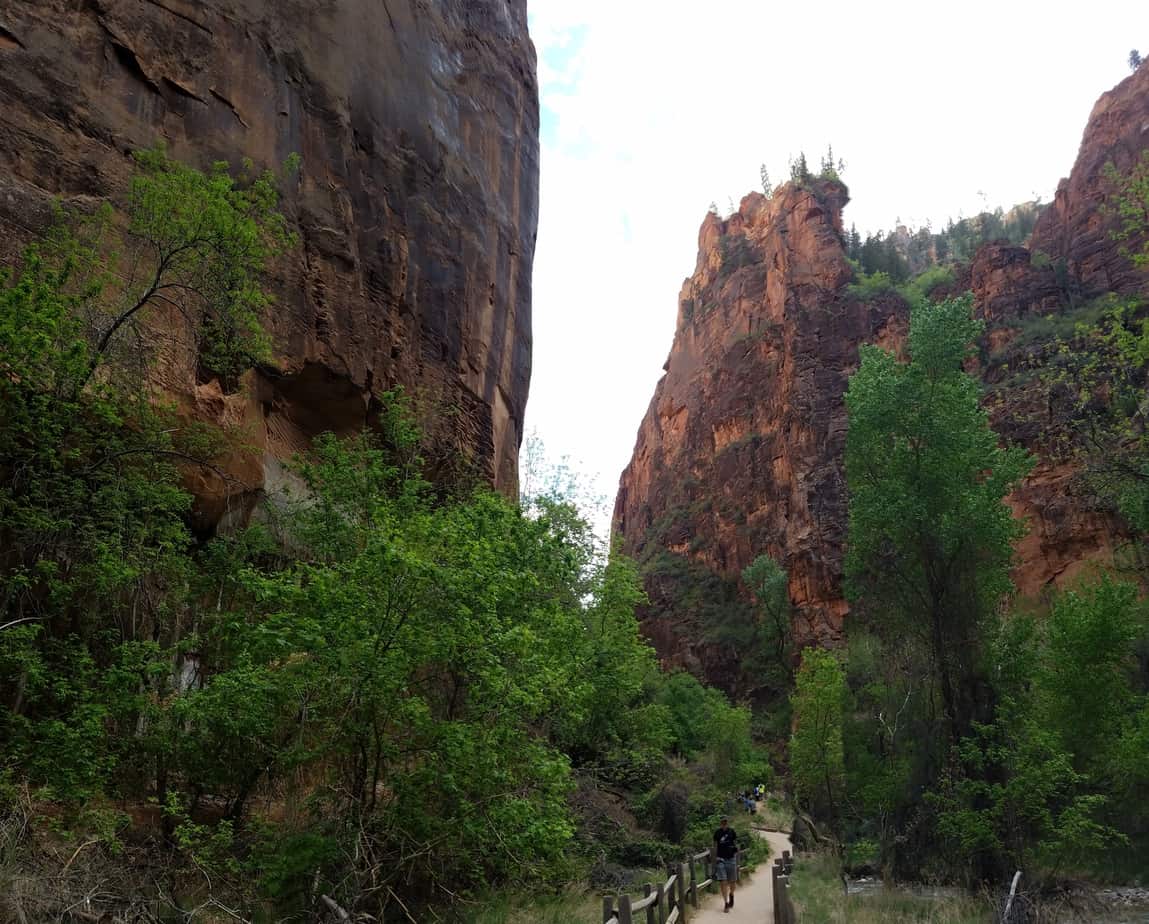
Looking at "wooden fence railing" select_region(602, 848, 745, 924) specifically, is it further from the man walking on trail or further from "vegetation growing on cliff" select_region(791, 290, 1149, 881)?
"vegetation growing on cliff" select_region(791, 290, 1149, 881)

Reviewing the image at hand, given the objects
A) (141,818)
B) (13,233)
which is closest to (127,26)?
(13,233)

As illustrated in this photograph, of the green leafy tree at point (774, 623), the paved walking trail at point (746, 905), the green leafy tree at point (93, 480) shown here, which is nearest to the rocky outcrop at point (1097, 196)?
the green leafy tree at point (774, 623)

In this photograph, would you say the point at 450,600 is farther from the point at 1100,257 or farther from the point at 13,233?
the point at 1100,257

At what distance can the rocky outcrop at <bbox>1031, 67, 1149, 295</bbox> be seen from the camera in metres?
51.4

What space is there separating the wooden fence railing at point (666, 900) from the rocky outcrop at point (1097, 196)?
50.2 m

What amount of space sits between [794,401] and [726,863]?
52.0 meters

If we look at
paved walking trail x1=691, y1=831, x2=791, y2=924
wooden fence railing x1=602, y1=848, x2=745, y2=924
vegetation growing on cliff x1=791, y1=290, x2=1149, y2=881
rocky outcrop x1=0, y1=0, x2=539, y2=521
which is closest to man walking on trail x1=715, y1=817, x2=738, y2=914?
wooden fence railing x1=602, y1=848, x2=745, y2=924

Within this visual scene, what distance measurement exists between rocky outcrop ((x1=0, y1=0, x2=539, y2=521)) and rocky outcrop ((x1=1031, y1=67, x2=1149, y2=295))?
149 ft

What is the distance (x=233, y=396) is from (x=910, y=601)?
15.9 meters

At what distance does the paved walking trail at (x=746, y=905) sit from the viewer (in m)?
12.2

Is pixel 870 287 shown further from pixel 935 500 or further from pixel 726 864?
pixel 726 864

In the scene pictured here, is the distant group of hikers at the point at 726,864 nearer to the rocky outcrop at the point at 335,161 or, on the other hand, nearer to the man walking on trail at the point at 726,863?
the man walking on trail at the point at 726,863

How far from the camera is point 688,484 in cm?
7125

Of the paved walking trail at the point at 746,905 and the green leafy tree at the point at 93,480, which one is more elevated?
the green leafy tree at the point at 93,480
